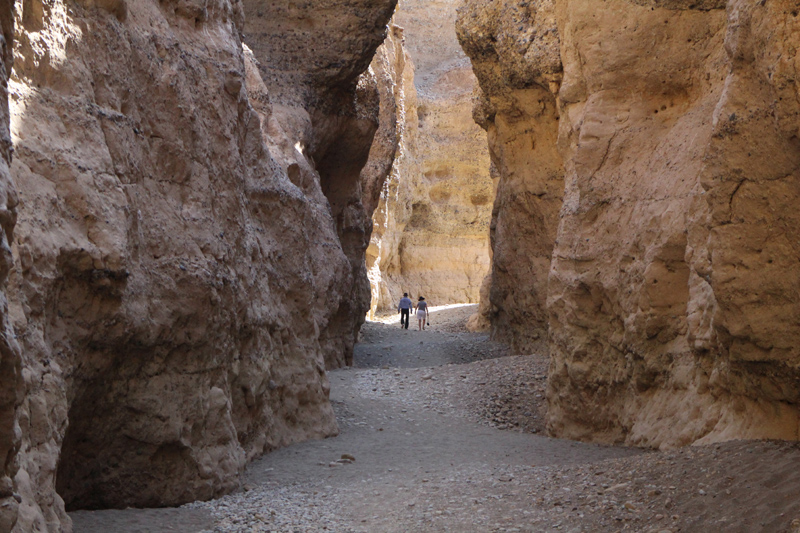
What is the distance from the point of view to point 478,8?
14.3m

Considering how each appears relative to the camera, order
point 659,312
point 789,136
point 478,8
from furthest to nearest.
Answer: point 478,8, point 659,312, point 789,136

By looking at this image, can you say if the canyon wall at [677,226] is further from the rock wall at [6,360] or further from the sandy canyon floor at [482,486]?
the rock wall at [6,360]

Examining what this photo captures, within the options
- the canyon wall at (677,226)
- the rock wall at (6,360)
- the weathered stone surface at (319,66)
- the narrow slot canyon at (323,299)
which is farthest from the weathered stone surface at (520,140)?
the rock wall at (6,360)

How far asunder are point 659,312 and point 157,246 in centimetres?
472

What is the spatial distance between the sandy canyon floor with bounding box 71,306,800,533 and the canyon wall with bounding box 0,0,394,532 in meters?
0.46

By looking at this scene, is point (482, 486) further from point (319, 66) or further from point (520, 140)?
point (520, 140)

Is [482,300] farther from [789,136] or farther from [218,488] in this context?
[789,136]

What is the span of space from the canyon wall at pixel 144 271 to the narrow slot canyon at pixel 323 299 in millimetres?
22

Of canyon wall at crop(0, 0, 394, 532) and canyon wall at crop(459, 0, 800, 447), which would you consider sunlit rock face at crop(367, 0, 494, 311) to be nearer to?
canyon wall at crop(459, 0, 800, 447)

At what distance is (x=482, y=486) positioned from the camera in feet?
19.5

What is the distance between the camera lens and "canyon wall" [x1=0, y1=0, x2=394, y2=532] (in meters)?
4.18

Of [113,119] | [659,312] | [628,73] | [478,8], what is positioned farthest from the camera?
[478,8]

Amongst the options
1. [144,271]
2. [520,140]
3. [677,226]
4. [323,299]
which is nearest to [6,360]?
[144,271]

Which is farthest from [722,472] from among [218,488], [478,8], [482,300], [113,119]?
[482,300]
